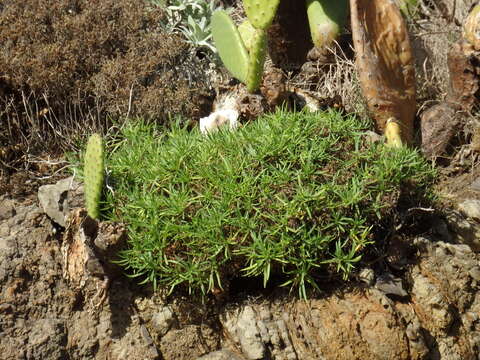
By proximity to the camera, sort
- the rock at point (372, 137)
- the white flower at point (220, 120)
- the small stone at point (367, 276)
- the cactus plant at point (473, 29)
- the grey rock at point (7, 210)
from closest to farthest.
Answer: the small stone at point (367, 276) → the grey rock at point (7, 210) → the rock at point (372, 137) → the white flower at point (220, 120) → the cactus plant at point (473, 29)

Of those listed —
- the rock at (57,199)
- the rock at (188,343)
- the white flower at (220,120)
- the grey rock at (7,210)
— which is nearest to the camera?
the rock at (188,343)

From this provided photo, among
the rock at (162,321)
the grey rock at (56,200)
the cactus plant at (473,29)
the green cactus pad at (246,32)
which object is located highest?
the cactus plant at (473,29)

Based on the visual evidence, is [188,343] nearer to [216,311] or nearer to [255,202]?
[216,311]

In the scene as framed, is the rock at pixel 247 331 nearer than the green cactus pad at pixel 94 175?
Yes

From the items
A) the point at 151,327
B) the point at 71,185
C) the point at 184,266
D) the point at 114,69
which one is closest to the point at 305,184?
the point at 184,266

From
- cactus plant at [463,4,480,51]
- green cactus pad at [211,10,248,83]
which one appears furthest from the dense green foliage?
cactus plant at [463,4,480,51]

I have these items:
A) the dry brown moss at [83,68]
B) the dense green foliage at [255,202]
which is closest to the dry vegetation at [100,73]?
the dry brown moss at [83,68]

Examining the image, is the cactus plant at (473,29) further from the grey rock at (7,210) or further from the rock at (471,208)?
the grey rock at (7,210)
